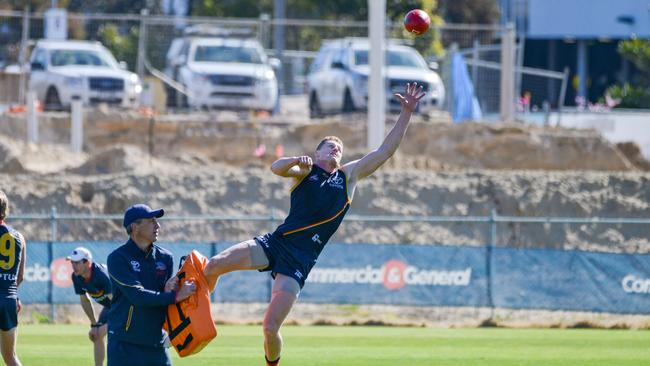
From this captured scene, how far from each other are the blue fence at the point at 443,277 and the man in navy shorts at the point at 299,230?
9.00 metres

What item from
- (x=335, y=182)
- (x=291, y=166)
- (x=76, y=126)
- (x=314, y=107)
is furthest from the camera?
(x=314, y=107)

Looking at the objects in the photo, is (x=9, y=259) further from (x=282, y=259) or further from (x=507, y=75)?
(x=507, y=75)

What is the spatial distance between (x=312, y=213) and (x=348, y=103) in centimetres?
1906

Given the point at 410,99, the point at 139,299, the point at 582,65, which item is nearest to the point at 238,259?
the point at 139,299

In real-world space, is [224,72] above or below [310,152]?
above

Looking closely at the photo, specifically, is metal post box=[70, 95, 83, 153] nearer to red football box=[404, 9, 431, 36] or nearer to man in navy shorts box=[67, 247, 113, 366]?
man in navy shorts box=[67, 247, 113, 366]

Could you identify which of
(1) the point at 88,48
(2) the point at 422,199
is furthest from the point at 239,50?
(2) the point at 422,199

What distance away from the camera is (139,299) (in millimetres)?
8359

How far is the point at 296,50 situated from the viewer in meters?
33.2

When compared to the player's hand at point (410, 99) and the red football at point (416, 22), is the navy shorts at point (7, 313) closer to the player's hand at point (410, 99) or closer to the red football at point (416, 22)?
the player's hand at point (410, 99)

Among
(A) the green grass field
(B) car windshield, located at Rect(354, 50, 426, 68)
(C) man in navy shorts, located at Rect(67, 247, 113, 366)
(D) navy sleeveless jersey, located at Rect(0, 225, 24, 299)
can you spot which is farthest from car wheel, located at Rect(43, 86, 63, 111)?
(D) navy sleeveless jersey, located at Rect(0, 225, 24, 299)

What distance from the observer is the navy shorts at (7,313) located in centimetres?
1070

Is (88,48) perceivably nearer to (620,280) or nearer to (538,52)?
(620,280)

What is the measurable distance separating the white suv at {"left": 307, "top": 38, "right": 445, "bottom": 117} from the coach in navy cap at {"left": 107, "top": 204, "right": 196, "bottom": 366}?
19.9 meters
